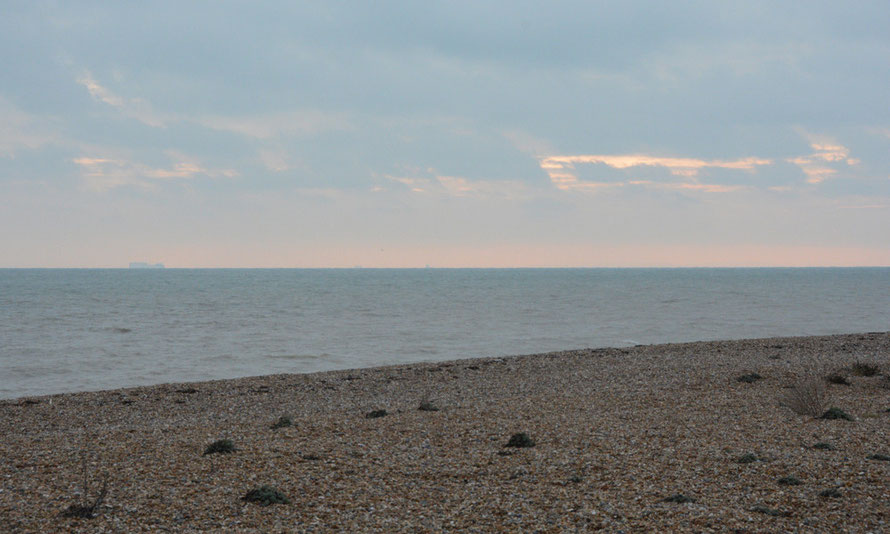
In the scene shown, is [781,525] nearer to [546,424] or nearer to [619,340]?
[546,424]

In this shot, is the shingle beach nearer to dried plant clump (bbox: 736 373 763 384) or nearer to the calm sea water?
dried plant clump (bbox: 736 373 763 384)

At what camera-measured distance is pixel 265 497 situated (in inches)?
356

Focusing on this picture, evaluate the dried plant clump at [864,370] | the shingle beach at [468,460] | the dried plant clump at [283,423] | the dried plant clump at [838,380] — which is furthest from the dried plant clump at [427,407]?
the dried plant clump at [864,370]

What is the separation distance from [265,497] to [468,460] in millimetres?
3424

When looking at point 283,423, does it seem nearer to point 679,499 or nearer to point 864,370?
point 679,499

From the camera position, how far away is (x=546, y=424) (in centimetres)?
1385

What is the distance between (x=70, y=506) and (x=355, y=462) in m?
4.00

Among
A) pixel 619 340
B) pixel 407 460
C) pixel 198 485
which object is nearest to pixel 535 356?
pixel 619 340

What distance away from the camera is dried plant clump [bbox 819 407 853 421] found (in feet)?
44.8

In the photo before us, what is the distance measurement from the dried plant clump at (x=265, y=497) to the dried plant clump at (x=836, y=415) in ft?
35.0

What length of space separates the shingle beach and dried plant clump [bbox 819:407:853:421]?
0.21 m

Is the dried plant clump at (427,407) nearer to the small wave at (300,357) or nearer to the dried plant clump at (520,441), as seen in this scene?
the dried plant clump at (520,441)

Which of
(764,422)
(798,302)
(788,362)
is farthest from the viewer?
(798,302)

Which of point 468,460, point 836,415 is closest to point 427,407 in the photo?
point 468,460
